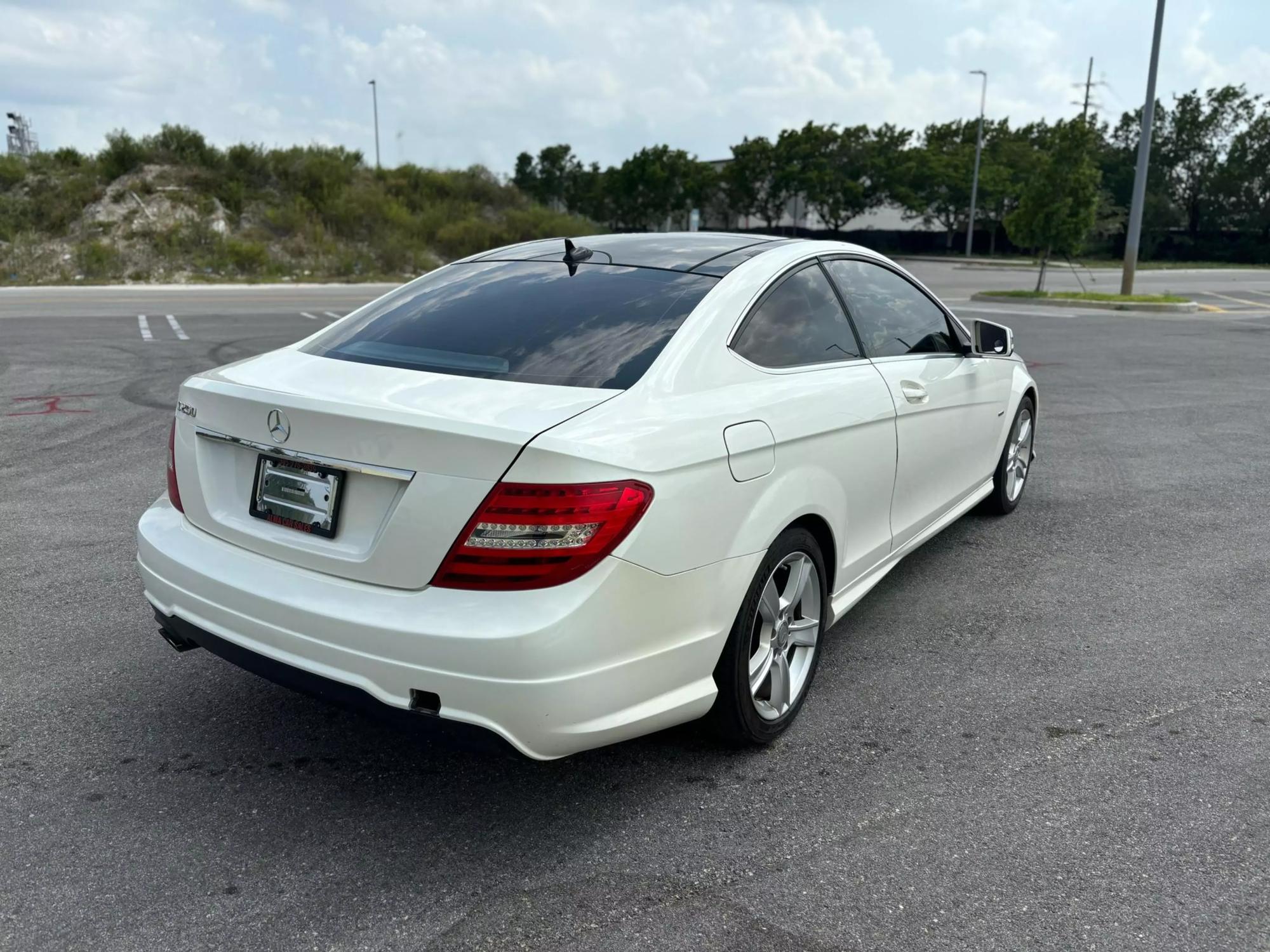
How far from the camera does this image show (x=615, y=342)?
10.1ft

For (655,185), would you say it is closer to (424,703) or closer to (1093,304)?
(1093,304)

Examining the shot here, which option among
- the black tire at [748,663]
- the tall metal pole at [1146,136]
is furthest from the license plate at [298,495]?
the tall metal pole at [1146,136]

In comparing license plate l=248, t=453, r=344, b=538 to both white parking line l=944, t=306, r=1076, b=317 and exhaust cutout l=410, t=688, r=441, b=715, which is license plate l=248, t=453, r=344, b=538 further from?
white parking line l=944, t=306, r=1076, b=317

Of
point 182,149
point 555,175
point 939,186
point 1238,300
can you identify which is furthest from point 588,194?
point 1238,300

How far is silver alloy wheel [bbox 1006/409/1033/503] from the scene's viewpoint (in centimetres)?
581

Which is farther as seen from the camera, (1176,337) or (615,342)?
(1176,337)

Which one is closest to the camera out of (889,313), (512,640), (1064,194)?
(512,640)

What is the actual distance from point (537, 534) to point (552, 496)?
0.33 feet

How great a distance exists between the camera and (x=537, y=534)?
2.48 m

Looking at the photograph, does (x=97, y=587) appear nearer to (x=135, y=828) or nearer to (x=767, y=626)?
(x=135, y=828)

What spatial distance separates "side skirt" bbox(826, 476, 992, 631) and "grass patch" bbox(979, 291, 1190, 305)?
1971 cm

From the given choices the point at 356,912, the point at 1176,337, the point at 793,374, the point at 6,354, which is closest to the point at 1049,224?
the point at 1176,337

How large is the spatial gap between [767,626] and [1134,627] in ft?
6.78

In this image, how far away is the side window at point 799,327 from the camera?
10.9 ft
